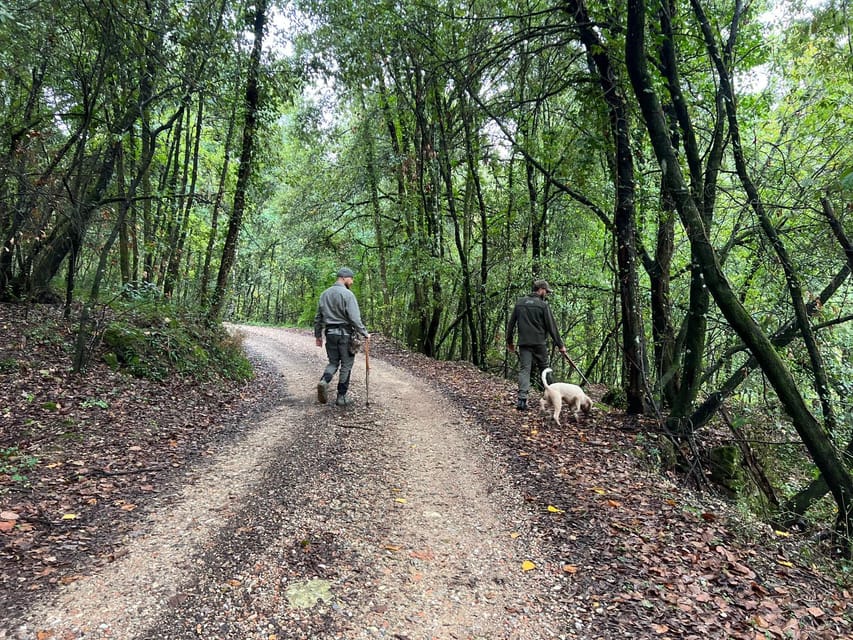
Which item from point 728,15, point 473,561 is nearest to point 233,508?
point 473,561

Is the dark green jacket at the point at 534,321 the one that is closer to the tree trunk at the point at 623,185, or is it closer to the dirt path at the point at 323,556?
the tree trunk at the point at 623,185

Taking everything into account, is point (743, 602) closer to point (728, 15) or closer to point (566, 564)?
point (566, 564)

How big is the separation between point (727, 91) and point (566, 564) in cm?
620

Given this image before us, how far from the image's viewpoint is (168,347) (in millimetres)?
8609

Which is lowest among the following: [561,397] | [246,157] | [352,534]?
[352,534]

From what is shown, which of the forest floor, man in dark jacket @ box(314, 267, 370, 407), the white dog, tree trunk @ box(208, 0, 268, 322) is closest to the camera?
the forest floor

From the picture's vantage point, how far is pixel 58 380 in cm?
667

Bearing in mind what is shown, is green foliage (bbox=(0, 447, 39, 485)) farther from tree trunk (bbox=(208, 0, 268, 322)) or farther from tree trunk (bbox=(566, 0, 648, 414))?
tree trunk (bbox=(566, 0, 648, 414))

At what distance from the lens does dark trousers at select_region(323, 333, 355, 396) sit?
790cm

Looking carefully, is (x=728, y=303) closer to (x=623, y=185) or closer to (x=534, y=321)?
(x=623, y=185)

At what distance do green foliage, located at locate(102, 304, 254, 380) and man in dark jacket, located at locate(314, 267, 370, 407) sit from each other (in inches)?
108

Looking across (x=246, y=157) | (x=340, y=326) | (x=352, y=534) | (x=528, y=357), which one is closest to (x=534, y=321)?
(x=528, y=357)

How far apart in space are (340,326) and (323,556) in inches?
184

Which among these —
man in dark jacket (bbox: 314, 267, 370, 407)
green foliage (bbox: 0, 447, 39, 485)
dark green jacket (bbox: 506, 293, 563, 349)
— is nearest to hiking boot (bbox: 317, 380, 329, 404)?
man in dark jacket (bbox: 314, 267, 370, 407)
